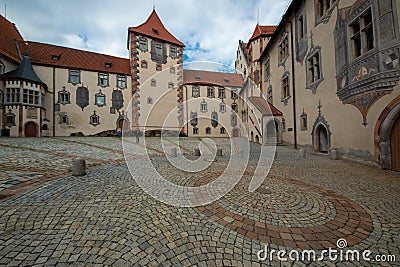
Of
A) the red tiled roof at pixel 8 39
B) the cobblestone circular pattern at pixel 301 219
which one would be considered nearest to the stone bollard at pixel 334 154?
the cobblestone circular pattern at pixel 301 219

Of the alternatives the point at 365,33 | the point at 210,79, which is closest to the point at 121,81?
the point at 210,79

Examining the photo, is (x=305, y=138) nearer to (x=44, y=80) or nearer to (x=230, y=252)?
(x=230, y=252)

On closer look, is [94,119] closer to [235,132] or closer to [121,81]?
[121,81]

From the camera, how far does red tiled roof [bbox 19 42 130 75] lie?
22.8 meters

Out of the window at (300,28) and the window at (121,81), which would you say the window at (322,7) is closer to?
the window at (300,28)

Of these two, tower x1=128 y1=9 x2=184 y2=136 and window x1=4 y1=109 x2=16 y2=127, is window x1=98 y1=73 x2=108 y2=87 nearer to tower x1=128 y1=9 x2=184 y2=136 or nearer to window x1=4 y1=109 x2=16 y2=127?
tower x1=128 y1=9 x2=184 y2=136

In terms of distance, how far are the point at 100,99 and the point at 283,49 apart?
79.2ft

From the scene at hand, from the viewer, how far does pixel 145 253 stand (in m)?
1.98

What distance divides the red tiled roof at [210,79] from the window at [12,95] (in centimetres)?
2124

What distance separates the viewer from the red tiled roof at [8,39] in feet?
64.0

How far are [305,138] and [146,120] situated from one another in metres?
20.4

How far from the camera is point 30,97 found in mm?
19594

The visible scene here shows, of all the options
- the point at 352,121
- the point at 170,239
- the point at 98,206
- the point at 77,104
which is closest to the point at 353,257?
the point at 170,239

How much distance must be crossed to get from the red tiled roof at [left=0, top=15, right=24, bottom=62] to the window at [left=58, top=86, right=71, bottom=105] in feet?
17.1
